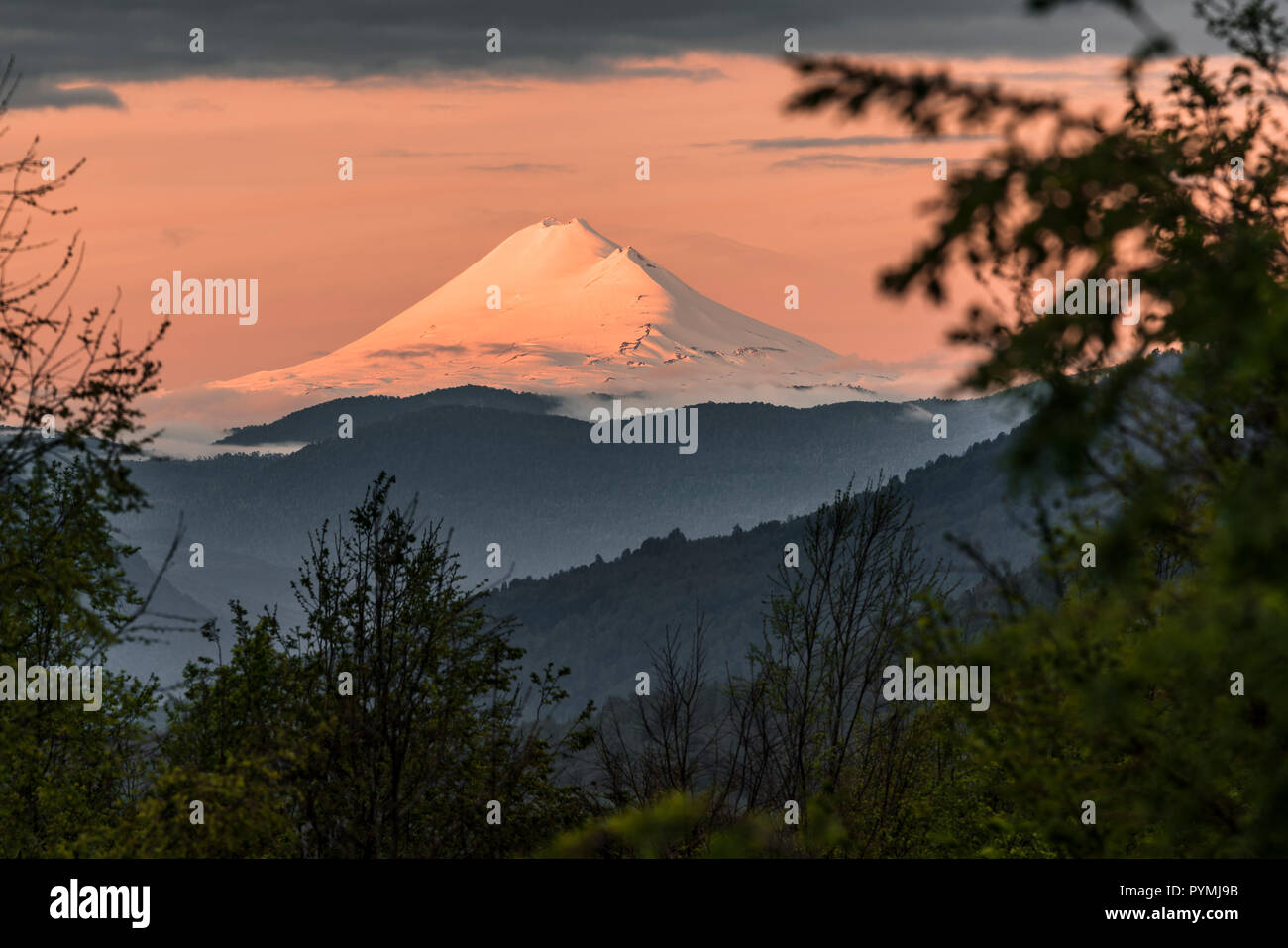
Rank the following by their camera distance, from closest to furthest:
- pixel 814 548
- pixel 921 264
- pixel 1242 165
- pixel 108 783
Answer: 1. pixel 921 264
2. pixel 1242 165
3. pixel 108 783
4. pixel 814 548

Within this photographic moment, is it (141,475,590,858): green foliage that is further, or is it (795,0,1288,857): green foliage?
(141,475,590,858): green foliage

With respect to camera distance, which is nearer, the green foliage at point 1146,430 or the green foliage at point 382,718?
the green foliage at point 1146,430

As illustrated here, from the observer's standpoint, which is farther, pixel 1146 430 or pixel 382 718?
pixel 382 718

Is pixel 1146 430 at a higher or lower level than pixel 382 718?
higher

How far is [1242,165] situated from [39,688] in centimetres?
1860

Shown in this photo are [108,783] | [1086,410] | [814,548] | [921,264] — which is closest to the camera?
[1086,410]
